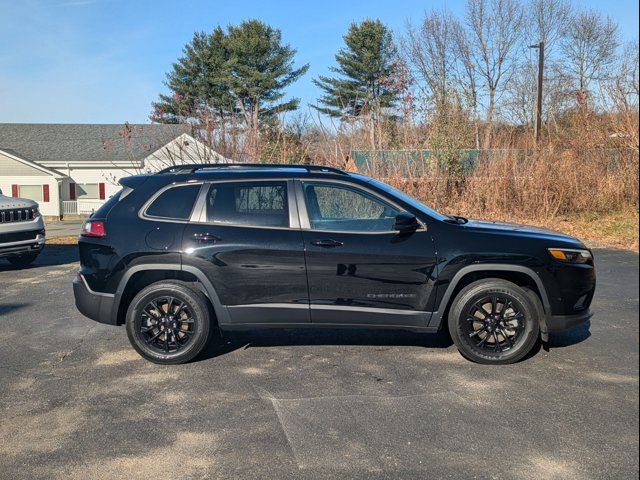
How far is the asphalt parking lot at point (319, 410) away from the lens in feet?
10.9

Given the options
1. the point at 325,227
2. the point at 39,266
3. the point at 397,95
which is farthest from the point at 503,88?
the point at 325,227

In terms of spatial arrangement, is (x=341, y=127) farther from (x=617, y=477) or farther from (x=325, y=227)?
(x=617, y=477)

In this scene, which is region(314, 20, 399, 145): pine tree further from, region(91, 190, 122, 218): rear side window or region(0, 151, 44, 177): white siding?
region(91, 190, 122, 218): rear side window

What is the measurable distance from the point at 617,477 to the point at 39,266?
11.3m

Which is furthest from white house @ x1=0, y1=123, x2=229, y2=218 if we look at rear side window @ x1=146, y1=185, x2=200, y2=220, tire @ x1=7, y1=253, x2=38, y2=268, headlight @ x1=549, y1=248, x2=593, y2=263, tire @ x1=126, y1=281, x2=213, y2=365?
headlight @ x1=549, y1=248, x2=593, y2=263

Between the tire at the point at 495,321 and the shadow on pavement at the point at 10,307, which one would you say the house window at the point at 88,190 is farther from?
the tire at the point at 495,321

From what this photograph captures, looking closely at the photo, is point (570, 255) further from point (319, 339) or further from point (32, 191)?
point (32, 191)

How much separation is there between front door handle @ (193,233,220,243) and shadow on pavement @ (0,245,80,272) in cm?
777

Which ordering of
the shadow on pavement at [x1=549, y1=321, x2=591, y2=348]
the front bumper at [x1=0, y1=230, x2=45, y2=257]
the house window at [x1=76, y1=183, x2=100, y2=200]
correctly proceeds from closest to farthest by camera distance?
the shadow on pavement at [x1=549, y1=321, x2=591, y2=348] → the front bumper at [x1=0, y1=230, x2=45, y2=257] → the house window at [x1=76, y1=183, x2=100, y2=200]

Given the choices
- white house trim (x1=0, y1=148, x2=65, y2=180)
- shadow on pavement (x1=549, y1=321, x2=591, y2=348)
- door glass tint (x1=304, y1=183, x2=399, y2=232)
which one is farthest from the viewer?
white house trim (x1=0, y1=148, x2=65, y2=180)

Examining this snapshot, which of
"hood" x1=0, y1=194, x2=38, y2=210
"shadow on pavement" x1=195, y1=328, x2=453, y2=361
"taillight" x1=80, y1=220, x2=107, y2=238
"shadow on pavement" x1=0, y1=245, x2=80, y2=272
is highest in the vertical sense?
"hood" x1=0, y1=194, x2=38, y2=210

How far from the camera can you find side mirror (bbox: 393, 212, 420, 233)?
495 cm

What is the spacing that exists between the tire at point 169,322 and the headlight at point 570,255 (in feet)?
10.2

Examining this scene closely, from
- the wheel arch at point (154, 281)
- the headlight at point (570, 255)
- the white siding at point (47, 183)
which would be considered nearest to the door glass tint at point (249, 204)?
the wheel arch at point (154, 281)
